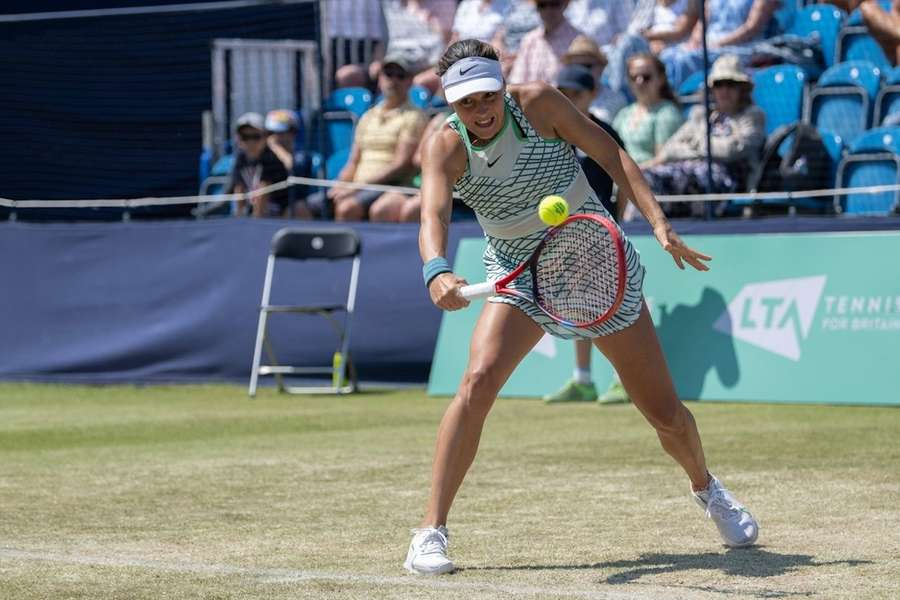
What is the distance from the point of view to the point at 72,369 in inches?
595

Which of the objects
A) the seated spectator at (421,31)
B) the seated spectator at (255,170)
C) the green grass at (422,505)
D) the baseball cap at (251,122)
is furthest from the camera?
the seated spectator at (421,31)

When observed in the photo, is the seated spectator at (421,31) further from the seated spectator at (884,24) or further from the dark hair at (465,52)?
the dark hair at (465,52)

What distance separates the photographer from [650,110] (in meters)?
13.4

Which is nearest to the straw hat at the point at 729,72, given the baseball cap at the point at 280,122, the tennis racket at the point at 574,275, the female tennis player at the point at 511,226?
the baseball cap at the point at 280,122

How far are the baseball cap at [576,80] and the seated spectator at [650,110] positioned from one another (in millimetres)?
2212

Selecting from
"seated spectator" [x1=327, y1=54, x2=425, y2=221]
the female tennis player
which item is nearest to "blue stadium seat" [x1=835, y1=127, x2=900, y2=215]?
"seated spectator" [x1=327, y1=54, x2=425, y2=221]

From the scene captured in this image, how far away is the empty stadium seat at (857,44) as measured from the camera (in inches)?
552

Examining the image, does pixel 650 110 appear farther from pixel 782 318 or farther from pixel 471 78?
pixel 471 78

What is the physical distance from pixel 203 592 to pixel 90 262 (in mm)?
10273

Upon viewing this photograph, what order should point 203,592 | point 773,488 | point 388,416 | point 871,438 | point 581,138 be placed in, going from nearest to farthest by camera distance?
1. point 203,592
2. point 581,138
3. point 773,488
4. point 871,438
5. point 388,416

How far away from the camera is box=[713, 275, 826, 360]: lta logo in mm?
11508

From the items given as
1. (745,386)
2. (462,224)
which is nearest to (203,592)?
(745,386)

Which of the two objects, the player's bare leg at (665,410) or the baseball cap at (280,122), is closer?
the player's bare leg at (665,410)

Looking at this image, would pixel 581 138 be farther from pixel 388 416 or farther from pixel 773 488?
pixel 388 416
